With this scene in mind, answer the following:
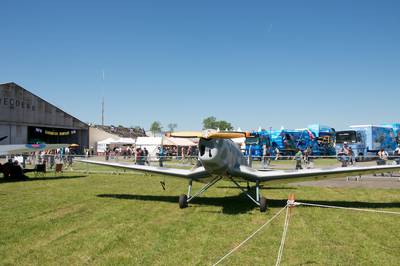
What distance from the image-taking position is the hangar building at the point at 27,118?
4772 centimetres

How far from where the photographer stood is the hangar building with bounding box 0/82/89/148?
157 ft

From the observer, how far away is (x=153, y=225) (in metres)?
9.11

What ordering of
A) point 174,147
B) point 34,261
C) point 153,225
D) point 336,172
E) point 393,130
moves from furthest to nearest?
point 174,147
point 393,130
point 336,172
point 153,225
point 34,261

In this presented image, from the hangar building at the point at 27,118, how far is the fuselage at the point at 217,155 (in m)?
44.3

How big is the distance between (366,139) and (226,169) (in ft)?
111

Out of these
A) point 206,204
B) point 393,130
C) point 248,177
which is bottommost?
point 206,204

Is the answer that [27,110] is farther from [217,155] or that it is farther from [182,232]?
[182,232]

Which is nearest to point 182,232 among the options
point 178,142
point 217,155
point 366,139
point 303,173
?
point 217,155

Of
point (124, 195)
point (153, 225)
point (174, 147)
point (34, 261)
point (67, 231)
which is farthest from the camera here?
point (174, 147)

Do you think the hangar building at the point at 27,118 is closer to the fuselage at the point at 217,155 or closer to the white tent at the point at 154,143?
the white tent at the point at 154,143

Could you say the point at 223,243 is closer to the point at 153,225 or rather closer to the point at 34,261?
the point at 153,225

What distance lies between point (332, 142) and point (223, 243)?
41.2 m

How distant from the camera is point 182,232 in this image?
329 inches

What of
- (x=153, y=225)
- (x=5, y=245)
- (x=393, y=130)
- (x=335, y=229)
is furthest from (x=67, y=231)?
(x=393, y=130)
